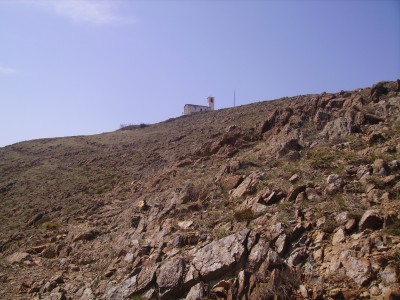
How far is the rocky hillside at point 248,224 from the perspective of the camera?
343 inches

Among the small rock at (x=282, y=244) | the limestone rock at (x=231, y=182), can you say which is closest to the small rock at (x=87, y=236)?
the limestone rock at (x=231, y=182)

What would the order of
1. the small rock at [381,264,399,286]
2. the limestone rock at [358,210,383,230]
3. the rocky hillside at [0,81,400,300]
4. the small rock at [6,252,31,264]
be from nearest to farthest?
1. the small rock at [381,264,399,286]
2. the rocky hillside at [0,81,400,300]
3. the limestone rock at [358,210,383,230]
4. the small rock at [6,252,31,264]

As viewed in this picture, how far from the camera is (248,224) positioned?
37.2ft

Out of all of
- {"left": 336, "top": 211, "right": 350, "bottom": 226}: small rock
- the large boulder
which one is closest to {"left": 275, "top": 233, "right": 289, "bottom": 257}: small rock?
the large boulder

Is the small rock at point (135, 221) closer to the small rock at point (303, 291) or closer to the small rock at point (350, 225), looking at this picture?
the small rock at point (303, 291)

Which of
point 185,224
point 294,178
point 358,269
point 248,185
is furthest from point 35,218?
point 358,269

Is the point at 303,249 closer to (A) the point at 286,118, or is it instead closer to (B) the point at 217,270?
(B) the point at 217,270

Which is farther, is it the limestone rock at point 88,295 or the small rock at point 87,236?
the small rock at point 87,236

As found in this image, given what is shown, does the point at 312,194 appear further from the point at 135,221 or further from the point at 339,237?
the point at 135,221

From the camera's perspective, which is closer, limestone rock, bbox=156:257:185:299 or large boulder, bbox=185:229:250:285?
large boulder, bbox=185:229:250:285

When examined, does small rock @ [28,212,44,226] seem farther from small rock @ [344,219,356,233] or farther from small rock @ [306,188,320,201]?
small rock @ [344,219,356,233]

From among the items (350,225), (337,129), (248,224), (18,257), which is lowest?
(18,257)

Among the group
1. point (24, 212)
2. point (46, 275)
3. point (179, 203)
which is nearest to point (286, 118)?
point (179, 203)

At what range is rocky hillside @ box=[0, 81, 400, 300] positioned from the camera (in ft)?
28.6
